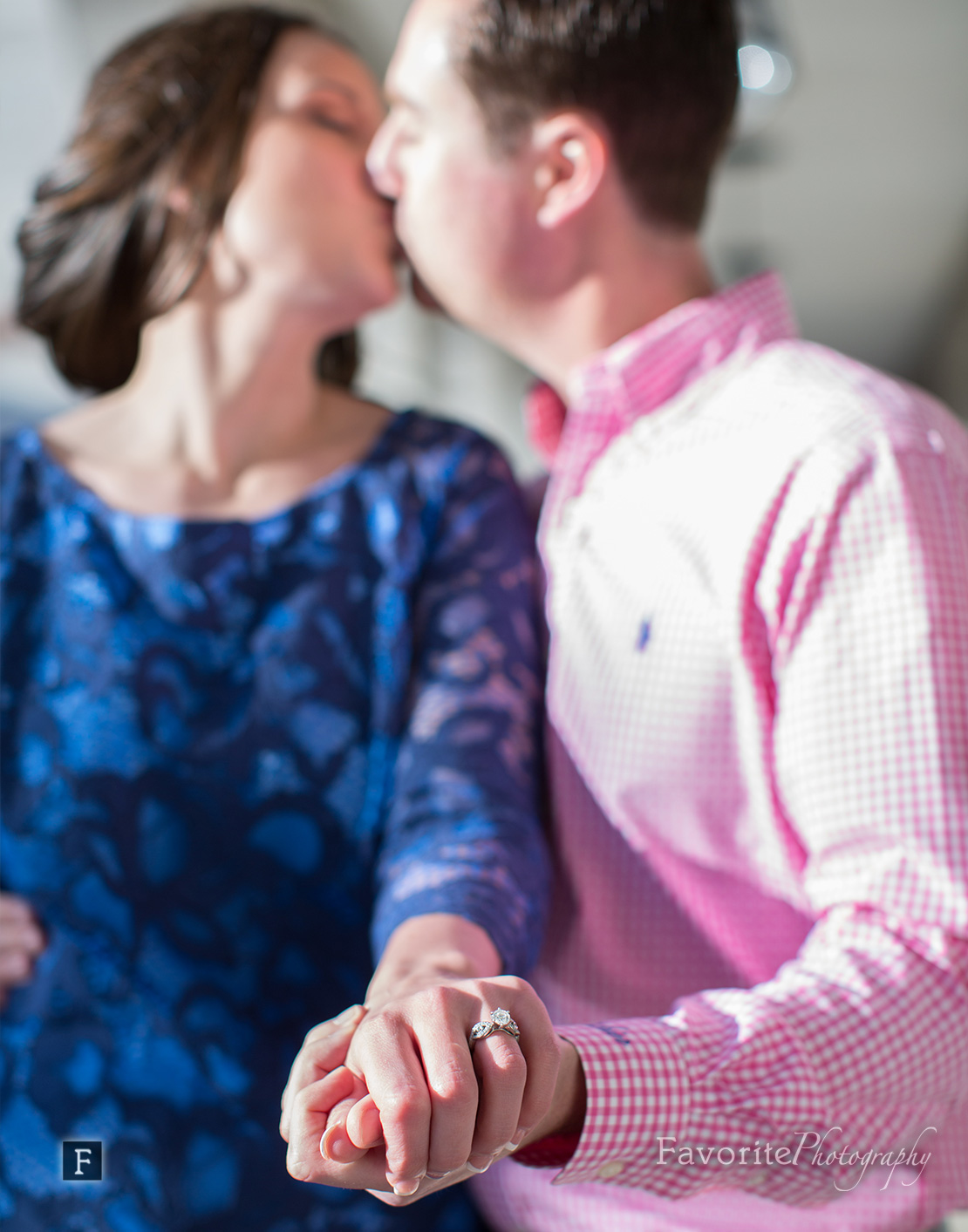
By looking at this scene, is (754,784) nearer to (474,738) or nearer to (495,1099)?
(474,738)

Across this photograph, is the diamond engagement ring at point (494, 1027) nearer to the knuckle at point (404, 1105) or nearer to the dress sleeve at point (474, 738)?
the knuckle at point (404, 1105)

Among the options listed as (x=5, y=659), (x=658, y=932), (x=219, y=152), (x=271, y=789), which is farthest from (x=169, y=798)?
(x=219, y=152)

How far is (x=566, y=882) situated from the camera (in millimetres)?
962

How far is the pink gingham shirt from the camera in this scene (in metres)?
0.66

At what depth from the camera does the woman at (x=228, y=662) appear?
873 mm

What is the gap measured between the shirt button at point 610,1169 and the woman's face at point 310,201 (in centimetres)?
88

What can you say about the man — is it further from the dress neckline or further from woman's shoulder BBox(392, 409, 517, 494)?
the dress neckline

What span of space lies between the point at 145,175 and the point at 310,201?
0.20 m

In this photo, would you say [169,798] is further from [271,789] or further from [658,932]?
[658,932]

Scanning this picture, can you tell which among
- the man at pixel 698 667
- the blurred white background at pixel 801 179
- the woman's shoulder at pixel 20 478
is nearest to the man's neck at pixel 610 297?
the man at pixel 698 667

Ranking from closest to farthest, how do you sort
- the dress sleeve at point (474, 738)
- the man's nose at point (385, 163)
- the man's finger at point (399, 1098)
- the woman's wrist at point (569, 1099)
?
the man's finger at point (399, 1098)
the woman's wrist at point (569, 1099)
the dress sleeve at point (474, 738)
the man's nose at point (385, 163)

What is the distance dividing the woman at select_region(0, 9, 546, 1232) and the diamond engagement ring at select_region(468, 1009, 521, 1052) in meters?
0.15

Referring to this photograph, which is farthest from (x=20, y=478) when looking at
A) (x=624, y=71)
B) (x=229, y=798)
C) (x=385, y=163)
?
(x=624, y=71)

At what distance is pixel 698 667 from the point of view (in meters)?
0.88
